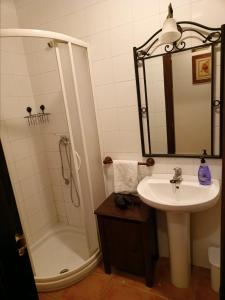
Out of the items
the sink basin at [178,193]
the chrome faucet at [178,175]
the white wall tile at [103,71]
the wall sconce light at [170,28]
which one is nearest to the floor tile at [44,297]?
the sink basin at [178,193]

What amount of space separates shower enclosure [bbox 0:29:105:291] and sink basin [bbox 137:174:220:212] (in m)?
0.57

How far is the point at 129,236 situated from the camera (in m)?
1.66

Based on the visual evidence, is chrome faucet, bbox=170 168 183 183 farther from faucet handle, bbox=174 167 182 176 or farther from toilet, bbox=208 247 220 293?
toilet, bbox=208 247 220 293

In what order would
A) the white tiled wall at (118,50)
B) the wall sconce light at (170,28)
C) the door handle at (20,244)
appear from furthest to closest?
the white tiled wall at (118,50)
the wall sconce light at (170,28)
the door handle at (20,244)

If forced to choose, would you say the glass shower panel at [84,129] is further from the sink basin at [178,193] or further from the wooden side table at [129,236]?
the sink basin at [178,193]

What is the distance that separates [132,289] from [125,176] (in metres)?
0.95

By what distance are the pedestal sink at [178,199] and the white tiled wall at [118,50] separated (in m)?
0.16

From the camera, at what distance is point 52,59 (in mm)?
1996

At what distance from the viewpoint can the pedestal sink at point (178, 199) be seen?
4.89ft

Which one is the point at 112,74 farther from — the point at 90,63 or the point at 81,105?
the point at 81,105

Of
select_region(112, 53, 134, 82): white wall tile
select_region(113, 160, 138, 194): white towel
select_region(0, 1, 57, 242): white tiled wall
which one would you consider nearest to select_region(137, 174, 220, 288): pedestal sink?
select_region(113, 160, 138, 194): white towel

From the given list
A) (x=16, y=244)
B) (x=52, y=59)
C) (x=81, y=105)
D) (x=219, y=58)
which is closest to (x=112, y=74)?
(x=81, y=105)

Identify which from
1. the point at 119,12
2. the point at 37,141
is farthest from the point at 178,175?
the point at 37,141

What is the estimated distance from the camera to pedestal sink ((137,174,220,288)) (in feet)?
4.89
